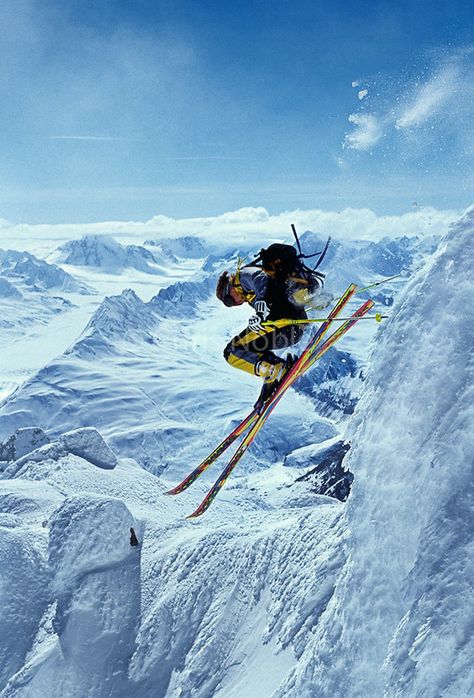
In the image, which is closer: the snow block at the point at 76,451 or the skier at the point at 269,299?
the skier at the point at 269,299

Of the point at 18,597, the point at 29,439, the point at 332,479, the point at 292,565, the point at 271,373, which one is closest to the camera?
the point at 271,373

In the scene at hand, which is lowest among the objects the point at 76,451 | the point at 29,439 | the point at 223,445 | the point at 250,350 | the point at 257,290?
the point at 29,439

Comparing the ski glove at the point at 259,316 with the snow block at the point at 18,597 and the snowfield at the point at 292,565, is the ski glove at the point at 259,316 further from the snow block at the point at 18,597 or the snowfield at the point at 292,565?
the snow block at the point at 18,597

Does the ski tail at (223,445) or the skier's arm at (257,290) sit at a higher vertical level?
the skier's arm at (257,290)

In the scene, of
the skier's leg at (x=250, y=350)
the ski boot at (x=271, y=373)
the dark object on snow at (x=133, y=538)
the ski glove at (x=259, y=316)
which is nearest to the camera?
the ski glove at (x=259, y=316)

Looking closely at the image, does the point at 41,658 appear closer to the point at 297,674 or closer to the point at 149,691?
the point at 149,691

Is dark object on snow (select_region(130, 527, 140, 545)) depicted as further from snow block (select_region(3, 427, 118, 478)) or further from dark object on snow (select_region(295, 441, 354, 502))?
dark object on snow (select_region(295, 441, 354, 502))

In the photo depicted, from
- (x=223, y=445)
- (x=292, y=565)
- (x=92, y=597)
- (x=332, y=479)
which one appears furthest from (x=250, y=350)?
(x=332, y=479)

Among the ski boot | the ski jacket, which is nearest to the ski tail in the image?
the ski boot

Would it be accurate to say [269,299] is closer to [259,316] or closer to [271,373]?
[259,316]

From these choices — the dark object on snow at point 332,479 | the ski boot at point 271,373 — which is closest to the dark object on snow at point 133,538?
the ski boot at point 271,373
